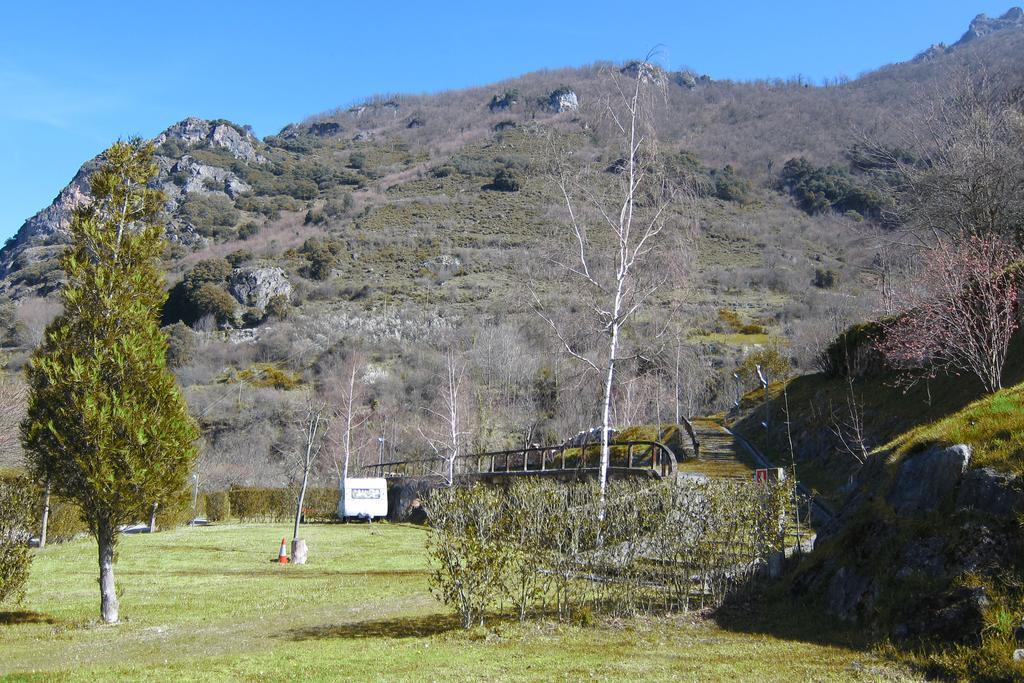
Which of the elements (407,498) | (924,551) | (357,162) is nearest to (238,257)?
(357,162)

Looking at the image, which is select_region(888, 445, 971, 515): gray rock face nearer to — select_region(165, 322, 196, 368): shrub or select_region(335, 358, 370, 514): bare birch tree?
select_region(335, 358, 370, 514): bare birch tree

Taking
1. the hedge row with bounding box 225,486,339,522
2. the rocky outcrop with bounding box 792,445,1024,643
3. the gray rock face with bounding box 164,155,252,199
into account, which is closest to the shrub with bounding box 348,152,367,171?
the gray rock face with bounding box 164,155,252,199

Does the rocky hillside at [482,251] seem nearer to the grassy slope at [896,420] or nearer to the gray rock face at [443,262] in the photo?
the gray rock face at [443,262]

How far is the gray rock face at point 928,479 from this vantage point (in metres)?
8.50

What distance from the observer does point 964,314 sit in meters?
15.6

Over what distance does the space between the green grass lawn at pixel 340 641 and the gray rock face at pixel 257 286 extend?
6647 cm

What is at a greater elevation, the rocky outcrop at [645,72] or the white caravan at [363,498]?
the rocky outcrop at [645,72]

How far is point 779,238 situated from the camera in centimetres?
9181

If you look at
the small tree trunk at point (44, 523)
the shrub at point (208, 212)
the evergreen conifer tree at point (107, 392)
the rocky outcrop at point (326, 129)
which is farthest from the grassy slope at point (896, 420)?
the rocky outcrop at point (326, 129)

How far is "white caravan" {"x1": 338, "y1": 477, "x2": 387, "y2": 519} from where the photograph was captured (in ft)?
109

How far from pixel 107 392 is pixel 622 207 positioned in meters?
11.8

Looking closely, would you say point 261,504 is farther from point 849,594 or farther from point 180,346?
point 180,346

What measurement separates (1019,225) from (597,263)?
15.1 metres

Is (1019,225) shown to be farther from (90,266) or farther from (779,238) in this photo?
(779,238)
